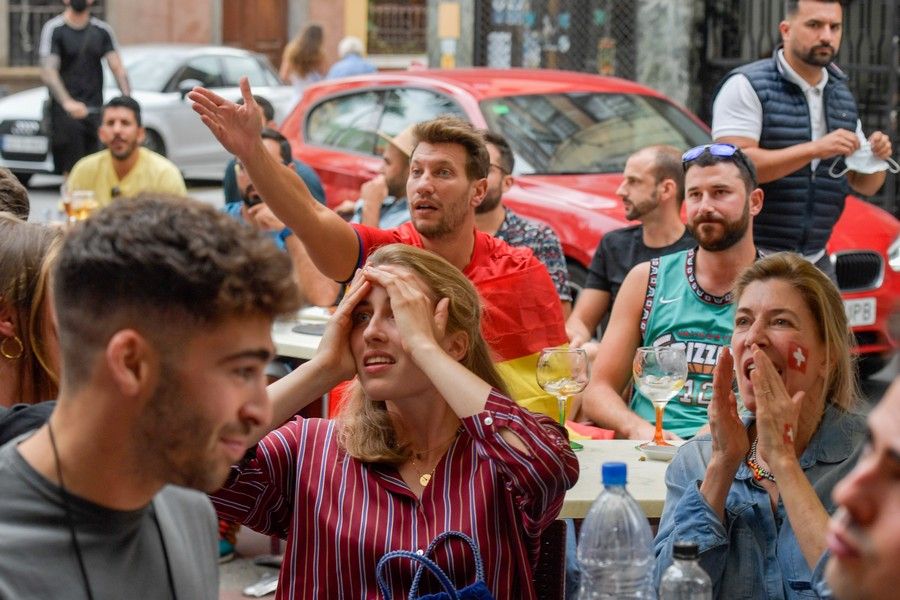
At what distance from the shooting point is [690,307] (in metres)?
5.22

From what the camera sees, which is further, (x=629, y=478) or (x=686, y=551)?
(x=629, y=478)

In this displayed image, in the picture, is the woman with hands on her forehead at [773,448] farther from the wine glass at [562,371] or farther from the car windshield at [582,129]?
the car windshield at [582,129]

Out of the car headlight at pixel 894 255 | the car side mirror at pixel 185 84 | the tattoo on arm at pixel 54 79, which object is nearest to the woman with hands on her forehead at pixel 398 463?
the car headlight at pixel 894 255

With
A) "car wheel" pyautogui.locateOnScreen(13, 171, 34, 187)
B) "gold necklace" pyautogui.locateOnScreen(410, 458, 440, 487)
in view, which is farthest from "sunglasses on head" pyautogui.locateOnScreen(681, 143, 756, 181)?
"car wheel" pyautogui.locateOnScreen(13, 171, 34, 187)

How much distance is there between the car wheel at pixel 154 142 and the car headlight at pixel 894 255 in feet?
33.9

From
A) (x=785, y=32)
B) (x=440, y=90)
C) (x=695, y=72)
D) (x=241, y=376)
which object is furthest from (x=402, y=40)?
(x=241, y=376)

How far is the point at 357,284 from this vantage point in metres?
3.58

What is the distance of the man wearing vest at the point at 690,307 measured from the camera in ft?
16.8

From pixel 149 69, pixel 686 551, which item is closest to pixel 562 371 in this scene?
pixel 686 551

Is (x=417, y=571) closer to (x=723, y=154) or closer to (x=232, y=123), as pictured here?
(x=232, y=123)

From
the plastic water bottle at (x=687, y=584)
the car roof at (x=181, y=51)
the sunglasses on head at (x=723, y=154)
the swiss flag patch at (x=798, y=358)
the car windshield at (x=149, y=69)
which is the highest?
the car roof at (x=181, y=51)

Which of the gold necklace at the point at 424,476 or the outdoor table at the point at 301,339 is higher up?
the gold necklace at the point at 424,476

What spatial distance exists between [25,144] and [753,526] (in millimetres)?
14241

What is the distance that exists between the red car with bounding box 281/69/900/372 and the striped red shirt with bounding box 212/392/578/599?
4744 mm
